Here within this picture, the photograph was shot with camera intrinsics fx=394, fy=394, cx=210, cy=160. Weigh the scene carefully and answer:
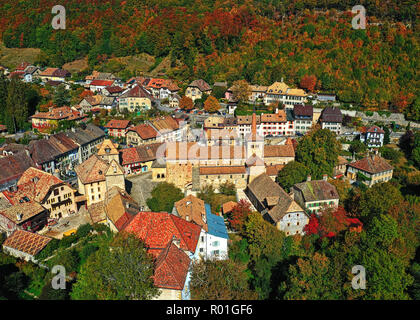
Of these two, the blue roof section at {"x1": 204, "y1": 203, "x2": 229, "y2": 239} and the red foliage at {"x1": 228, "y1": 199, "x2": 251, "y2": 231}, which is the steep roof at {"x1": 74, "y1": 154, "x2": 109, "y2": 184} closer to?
the blue roof section at {"x1": 204, "y1": 203, "x2": 229, "y2": 239}

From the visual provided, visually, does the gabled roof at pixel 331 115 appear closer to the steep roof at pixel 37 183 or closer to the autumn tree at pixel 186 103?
the autumn tree at pixel 186 103

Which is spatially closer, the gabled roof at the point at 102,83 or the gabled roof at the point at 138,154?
the gabled roof at the point at 138,154

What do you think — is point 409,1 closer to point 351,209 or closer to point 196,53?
point 196,53

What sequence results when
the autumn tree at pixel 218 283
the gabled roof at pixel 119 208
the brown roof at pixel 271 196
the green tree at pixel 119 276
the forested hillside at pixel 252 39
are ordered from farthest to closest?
the forested hillside at pixel 252 39, the brown roof at pixel 271 196, the gabled roof at pixel 119 208, the autumn tree at pixel 218 283, the green tree at pixel 119 276

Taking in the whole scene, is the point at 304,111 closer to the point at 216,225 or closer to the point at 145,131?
the point at 145,131

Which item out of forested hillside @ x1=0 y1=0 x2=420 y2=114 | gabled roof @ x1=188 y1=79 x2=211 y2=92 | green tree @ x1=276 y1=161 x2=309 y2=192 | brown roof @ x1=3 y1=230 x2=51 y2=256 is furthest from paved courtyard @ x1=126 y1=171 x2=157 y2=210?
forested hillside @ x1=0 y1=0 x2=420 y2=114

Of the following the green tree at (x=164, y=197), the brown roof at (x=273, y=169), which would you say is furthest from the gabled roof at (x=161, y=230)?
the brown roof at (x=273, y=169)
